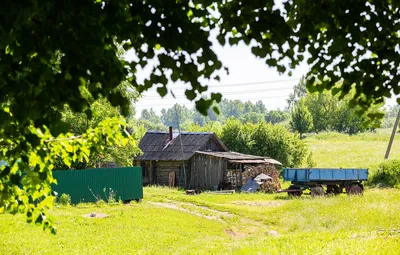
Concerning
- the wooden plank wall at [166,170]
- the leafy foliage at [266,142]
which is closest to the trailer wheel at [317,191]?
the wooden plank wall at [166,170]

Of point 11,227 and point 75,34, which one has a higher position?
point 75,34

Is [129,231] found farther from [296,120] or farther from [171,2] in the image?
[296,120]

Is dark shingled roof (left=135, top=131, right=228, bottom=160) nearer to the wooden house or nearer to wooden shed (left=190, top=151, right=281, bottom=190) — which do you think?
the wooden house

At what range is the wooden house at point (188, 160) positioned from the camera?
135 feet

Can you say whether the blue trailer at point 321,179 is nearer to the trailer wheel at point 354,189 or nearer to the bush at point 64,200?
the trailer wheel at point 354,189

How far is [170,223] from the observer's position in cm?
1938

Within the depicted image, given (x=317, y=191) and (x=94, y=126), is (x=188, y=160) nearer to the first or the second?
(x=317, y=191)

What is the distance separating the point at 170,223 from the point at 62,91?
656 inches

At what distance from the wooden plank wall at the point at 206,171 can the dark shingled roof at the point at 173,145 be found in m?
0.99

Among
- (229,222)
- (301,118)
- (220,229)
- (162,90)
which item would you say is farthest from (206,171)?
(301,118)

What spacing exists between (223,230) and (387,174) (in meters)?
22.8

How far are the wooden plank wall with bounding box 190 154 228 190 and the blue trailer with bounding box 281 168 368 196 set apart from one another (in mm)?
9791

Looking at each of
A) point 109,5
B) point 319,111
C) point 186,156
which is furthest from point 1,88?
point 319,111

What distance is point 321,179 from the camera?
3127 cm
